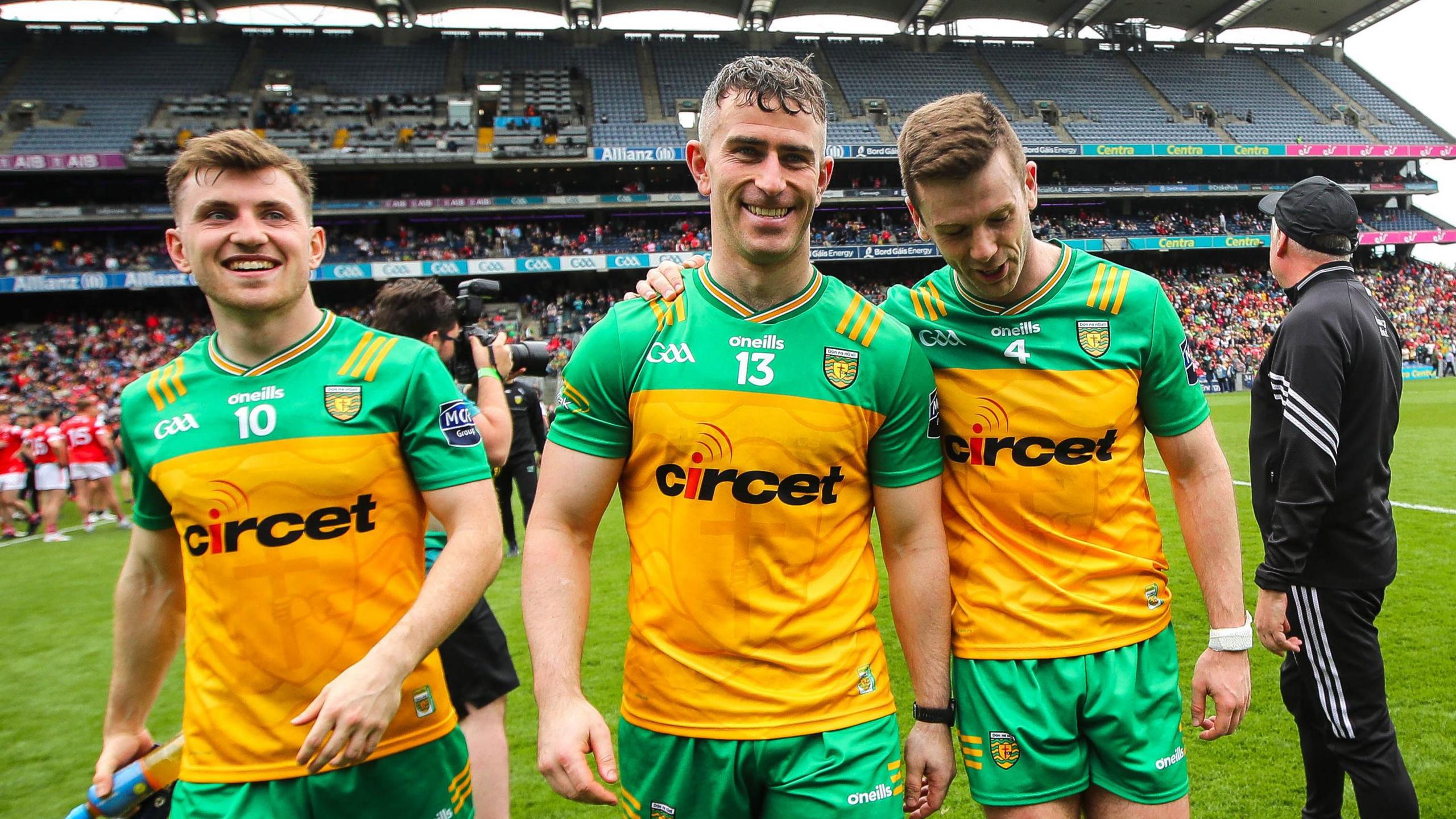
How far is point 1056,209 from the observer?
4078 centimetres

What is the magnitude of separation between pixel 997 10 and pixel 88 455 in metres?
43.8

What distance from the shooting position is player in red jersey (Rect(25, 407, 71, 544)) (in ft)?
39.1

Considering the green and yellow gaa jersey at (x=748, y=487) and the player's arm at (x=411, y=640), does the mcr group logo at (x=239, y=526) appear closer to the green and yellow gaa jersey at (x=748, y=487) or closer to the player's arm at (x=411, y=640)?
the player's arm at (x=411, y=640)

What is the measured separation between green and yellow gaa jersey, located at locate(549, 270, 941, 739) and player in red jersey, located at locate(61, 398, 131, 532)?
1336cm

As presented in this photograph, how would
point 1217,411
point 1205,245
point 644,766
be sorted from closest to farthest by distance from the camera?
point 644,766
point 1217,411
point 1205,245

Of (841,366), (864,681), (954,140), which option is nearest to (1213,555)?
(864,681)

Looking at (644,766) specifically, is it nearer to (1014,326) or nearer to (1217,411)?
(1014,326)

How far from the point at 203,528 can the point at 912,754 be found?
1.79 metres

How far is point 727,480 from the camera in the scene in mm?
1956

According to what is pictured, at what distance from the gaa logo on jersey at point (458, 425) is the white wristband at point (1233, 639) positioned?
6.60 ft

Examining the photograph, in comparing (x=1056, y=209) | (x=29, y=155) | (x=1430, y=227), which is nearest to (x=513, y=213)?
(x=29, y=155)

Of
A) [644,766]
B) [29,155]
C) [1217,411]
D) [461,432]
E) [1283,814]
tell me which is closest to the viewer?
[644,766]

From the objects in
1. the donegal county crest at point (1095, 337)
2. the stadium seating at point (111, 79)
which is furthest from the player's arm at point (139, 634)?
the stadium seating at point (111, 79)

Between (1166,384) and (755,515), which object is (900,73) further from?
(755,515)
